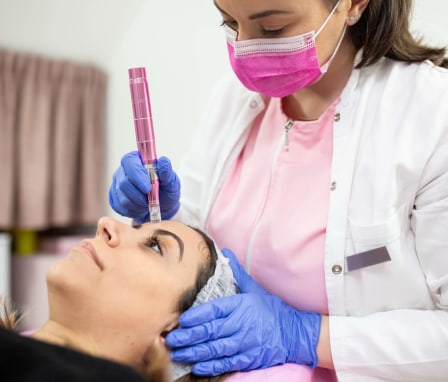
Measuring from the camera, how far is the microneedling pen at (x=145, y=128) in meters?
1.18

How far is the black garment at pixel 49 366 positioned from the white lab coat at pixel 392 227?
702 millimetres

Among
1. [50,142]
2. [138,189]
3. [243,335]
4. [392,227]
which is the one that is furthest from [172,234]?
[50,142]

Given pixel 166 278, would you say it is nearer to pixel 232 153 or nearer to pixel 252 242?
pixel 252 242

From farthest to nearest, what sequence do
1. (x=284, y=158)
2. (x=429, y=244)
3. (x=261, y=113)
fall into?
(x=261, y=113) → (x=284, y=158) → (x=429, y=244)

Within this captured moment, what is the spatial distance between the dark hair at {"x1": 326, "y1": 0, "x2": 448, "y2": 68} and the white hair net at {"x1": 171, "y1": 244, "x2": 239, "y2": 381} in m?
0.56

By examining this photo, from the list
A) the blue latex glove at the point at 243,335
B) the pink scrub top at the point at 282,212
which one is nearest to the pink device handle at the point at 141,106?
the pink scrub top at the point at 282,212

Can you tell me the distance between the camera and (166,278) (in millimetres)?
1122

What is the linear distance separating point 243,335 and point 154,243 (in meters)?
0.28

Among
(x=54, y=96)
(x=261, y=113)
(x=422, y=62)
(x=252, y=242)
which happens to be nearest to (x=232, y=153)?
(x=261, y=113)

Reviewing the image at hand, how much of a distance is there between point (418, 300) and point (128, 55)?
6.65ft

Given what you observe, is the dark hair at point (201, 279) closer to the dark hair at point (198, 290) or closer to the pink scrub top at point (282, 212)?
the dark hair at point (198, 290)

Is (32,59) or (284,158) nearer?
(284,158)

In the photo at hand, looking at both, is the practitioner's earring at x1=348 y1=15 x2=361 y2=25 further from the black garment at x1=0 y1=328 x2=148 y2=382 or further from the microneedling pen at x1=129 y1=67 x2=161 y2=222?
the black garment at x1=0 y1=328 x2=148 y2=382

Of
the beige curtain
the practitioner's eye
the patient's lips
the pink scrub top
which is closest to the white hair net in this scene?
the pink scrub top
